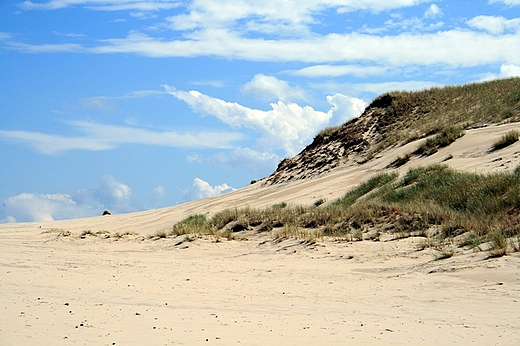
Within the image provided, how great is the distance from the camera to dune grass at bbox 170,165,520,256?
1302 centimetres

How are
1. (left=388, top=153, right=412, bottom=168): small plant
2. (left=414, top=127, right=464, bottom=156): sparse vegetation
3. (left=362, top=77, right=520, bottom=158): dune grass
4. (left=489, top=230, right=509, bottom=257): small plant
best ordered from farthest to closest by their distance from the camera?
(left=362, top=77, right=520, bottom=158): dune grass, (left=388, top=153, right=412, bottom=168): small plant, (left=414, top=127, right=464, bottom=156): sparse vegetation, (left=489, top=230, right=509, bottom=257): small plant

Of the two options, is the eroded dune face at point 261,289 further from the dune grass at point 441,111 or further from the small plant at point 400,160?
the dune grass at point 441,111

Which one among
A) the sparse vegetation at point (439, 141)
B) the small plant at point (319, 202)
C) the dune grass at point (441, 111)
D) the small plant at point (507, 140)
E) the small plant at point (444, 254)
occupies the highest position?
the dune grass at point (441, 111)

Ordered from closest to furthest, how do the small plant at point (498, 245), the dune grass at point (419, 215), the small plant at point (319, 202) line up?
the small plant at point (498, 245) → the dune grass at point (419, 215) → the small plant at point (319, 202)

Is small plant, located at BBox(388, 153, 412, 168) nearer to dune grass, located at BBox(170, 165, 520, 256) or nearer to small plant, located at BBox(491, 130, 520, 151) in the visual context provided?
small plant, located at BBox(491, 130, 520, 151)

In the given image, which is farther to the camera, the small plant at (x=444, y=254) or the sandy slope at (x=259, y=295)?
the small plant at (x=444, y=254)

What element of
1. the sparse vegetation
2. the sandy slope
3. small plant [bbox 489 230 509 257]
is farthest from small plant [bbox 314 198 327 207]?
small plant [bbox 489 230 509 257]

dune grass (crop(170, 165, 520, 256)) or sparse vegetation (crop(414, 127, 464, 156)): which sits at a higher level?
sparse vegetation (crop(414, 127, 464, 156))

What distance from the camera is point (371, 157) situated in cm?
2889

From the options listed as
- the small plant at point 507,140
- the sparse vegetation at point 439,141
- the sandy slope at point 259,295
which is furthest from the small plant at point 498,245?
the sparse vegetation at point 439,141

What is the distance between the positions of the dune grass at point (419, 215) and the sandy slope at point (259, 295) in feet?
3.08

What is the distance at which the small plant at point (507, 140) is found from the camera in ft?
70.6

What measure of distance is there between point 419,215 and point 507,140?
8.69 m

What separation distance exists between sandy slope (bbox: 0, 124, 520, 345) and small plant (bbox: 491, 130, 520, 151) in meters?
10.0
